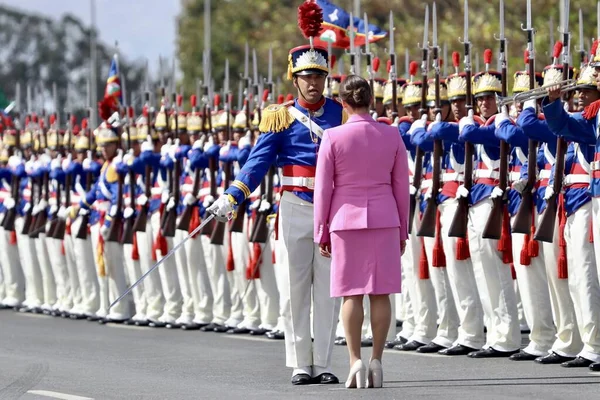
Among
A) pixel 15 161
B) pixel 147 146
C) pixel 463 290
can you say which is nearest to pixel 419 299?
pixel 463 290

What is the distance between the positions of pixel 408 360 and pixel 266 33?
1132 inches

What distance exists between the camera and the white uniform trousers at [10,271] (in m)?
23.0

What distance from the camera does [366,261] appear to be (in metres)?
11.0

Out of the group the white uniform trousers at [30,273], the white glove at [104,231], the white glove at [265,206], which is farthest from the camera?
the white uniform trousers at [30,273]

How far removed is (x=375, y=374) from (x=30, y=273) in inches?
469

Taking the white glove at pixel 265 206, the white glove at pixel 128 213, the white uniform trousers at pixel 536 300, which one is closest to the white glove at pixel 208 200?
the white glove at pixel 265 206

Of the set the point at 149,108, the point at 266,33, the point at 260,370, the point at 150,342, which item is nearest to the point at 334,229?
the point at 260,370

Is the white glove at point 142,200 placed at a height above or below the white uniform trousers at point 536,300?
above

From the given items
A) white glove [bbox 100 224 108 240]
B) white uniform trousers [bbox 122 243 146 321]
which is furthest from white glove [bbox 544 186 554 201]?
white glove [bbox 100 224 108 240]

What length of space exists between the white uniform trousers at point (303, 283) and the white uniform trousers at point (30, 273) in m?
10.6

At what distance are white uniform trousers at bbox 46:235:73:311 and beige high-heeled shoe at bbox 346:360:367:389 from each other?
10210 millimetres

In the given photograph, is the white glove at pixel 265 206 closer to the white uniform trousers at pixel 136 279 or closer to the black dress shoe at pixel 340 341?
the black dress shoe at pixel 340 341

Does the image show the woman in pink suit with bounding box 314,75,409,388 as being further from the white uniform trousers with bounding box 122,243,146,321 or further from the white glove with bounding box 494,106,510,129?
the white uniform trousers with bounding box 122,243,146,321

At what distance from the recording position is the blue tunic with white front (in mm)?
11672
